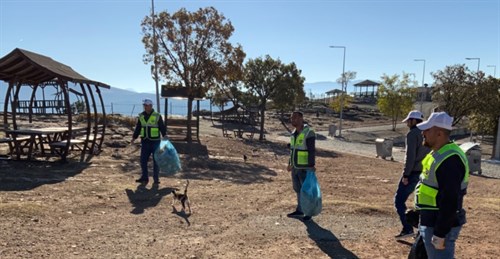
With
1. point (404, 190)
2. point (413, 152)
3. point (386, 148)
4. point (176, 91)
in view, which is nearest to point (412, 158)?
point (413, 152)

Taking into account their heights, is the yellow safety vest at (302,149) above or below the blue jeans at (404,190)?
above

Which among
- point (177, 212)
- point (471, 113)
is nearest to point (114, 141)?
point (177, 212)

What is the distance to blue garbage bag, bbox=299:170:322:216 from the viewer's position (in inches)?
230

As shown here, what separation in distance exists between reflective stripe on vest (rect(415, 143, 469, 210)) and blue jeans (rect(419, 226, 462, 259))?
7.1 inches

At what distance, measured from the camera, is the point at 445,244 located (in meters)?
2.96

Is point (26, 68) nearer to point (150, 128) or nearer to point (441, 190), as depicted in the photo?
point (150, 128)

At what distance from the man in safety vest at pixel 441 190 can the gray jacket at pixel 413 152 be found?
1943mm

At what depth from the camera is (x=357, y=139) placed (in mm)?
36031

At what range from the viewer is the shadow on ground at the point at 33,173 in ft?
26.1

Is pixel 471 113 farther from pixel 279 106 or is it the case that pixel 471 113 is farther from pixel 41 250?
pixel 41 250

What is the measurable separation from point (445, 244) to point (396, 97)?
147 feet

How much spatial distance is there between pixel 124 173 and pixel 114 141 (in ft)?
18.4

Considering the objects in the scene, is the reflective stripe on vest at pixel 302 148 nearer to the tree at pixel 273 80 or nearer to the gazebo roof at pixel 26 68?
the gazebo roof at pixel 26 68

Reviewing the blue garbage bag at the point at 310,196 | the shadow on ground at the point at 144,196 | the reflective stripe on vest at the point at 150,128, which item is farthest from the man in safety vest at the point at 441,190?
the reflective stripe on vest at the point at 150,128
